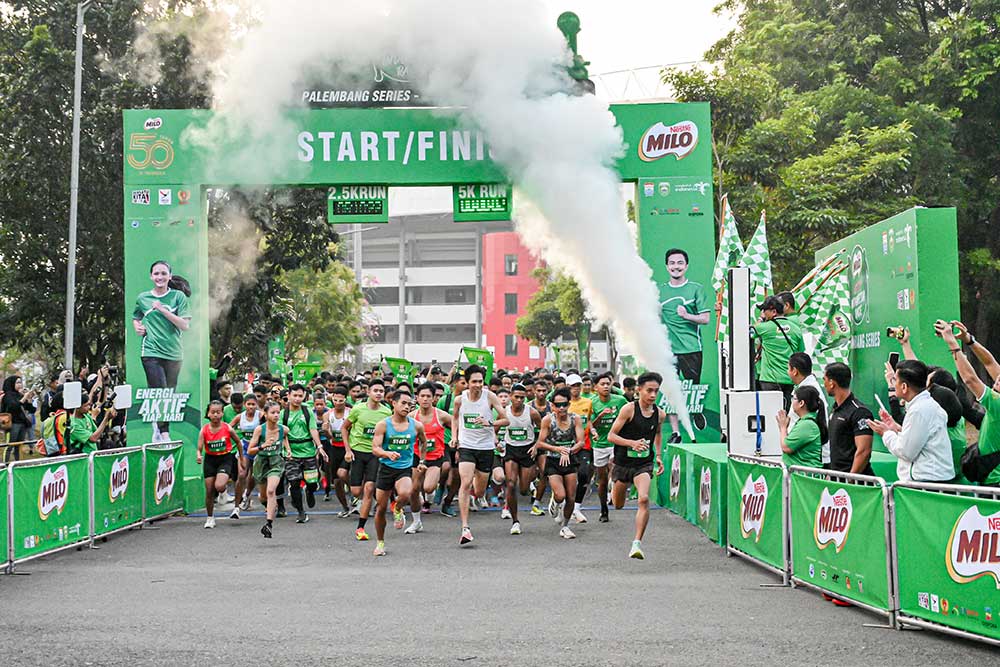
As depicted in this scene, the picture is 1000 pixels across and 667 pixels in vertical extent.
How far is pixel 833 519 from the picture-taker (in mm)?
8273

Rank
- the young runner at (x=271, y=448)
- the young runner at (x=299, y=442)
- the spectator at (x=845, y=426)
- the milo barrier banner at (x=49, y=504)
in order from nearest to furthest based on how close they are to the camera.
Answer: the spectator at (x=845, y=426), the milo barrier banner at (x=49, y=504), the young runner at (x=271, y=448), the young runner at (x=299, y=442)

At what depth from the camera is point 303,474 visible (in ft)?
47.4

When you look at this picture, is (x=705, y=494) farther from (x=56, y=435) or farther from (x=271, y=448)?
(x=56, y=435)

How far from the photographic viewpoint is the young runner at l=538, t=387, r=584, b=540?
1309 centimetres

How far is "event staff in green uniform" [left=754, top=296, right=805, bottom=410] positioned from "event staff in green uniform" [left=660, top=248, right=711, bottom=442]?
3.62 meters

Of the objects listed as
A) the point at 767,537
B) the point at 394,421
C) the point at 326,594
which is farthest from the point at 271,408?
the point at 767,537

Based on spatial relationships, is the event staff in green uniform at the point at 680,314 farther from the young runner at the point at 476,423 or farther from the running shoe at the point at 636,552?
the running shoe at the point at 636,552

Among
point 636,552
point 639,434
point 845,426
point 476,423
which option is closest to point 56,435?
point 476,423

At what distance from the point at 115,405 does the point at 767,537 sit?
959 cm

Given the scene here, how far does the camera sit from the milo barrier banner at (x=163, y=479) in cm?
1454

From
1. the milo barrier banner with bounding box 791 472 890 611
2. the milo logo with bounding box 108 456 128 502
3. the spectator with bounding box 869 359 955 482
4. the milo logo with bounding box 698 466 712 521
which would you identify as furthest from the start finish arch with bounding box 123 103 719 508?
the spectator with bounding box 869 359 955 482

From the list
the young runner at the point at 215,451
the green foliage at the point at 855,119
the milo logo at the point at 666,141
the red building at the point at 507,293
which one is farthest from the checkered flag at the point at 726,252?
the red building at the point at 507,293

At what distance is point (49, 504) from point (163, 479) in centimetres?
376

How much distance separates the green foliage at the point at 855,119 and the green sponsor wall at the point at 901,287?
732 cm
